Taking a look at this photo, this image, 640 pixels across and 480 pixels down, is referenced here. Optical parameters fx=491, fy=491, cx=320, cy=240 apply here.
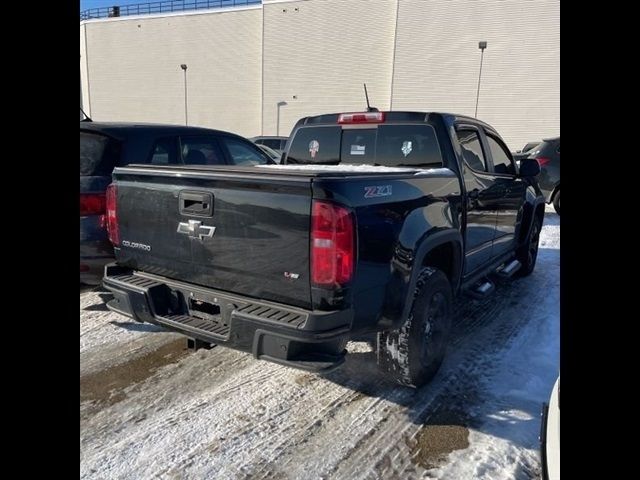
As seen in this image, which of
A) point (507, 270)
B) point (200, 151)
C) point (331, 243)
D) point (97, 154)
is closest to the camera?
point (331, 243)

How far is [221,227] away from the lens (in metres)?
2.89

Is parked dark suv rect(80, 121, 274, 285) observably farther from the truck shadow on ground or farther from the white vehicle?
the white vehicle

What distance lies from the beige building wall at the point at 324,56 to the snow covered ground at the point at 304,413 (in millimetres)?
28163

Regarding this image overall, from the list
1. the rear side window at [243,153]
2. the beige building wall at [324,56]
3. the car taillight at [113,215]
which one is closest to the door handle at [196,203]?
the car taillight at [113,215]

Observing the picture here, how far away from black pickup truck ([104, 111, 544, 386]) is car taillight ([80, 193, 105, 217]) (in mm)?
638

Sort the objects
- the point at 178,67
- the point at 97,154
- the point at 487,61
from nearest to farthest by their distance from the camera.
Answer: the point at 97,154 < the point at 487,61 < the point at 178,67

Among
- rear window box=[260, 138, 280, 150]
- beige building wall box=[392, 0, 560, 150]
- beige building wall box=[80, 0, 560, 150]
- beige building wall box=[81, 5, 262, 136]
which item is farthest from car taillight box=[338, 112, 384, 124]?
beige building wall box=[81, 5, 262, 136]

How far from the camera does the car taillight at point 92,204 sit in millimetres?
4070

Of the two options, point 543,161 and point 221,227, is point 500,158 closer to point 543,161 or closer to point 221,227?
point 221,227

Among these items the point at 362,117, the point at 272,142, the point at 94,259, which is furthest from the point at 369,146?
the point at 272,142

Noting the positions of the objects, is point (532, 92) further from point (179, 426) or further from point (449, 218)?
point (179, 426)

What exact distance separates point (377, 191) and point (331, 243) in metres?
0.45

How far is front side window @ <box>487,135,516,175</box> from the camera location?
5.01 meters

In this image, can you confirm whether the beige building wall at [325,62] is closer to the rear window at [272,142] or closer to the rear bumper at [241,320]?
the rear window at [272,142]
